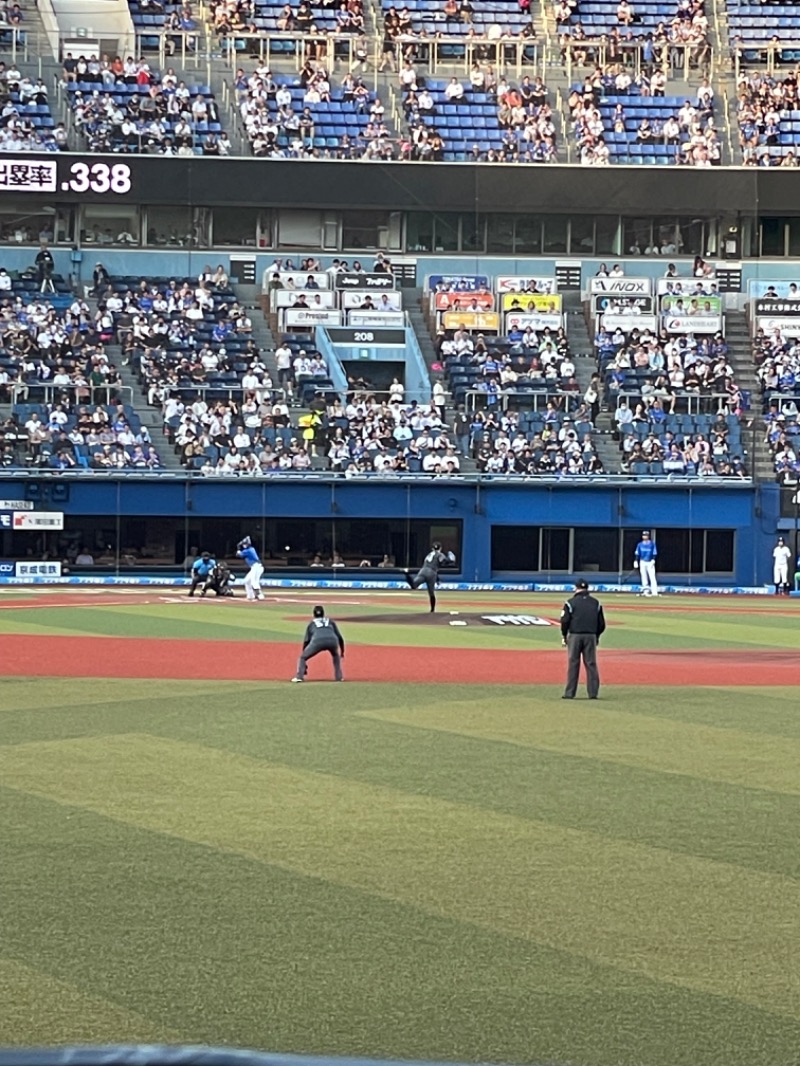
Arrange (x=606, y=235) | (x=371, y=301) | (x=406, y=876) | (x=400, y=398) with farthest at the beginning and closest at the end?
(x=606, y=235) < (x=371, y=301) < (x=400, y=398) < (x=406, y=876)

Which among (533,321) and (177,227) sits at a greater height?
(177,227)

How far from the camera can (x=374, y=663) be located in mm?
28000

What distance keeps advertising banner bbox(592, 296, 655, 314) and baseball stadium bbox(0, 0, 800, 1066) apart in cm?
16

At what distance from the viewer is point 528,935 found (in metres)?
10.0

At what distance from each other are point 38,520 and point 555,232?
74.0 ft

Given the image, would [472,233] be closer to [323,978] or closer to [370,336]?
[370,336]

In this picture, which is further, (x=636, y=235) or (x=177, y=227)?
(x=636, y=235)

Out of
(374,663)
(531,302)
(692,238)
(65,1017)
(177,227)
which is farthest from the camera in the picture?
(692,238)

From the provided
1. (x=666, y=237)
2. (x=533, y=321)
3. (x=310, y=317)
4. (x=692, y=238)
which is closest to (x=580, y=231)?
(x=666, y=237)

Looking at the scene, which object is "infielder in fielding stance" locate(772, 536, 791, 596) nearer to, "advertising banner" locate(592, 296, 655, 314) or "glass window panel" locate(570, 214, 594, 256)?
A: "advertising banner" locate(592, 296, 655, 314)

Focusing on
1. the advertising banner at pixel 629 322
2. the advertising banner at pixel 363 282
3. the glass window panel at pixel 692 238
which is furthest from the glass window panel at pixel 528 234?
the advertising banner at pixel 363 282

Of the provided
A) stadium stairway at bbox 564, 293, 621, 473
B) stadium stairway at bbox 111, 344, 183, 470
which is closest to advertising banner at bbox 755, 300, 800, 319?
stadium stairway at bbox 564, 293, 621, 473

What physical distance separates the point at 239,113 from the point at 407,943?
56700mm

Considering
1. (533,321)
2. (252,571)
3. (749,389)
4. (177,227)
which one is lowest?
(252,571)
